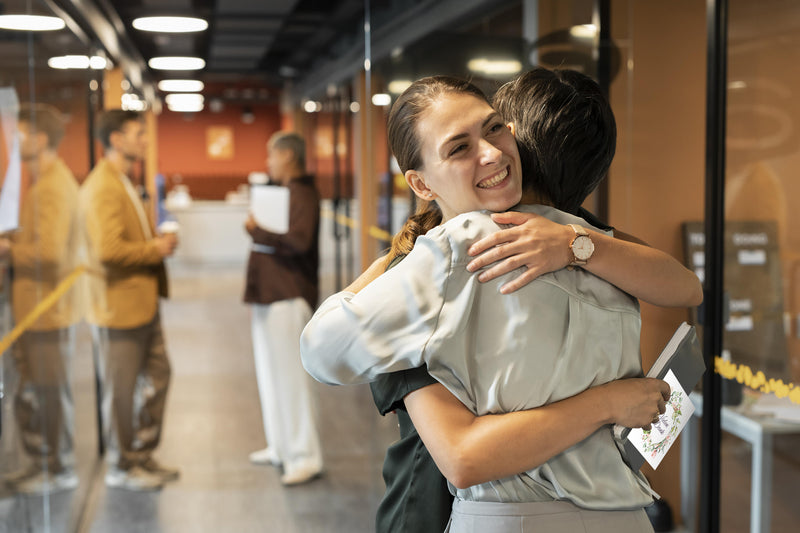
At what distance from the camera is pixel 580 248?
1141 mm

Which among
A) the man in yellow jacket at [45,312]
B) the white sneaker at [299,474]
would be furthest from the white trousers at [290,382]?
the man in yellow jacket at [45,312]

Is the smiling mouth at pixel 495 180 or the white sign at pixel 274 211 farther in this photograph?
the white sign at pixel 274 211

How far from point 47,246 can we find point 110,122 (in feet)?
5.41

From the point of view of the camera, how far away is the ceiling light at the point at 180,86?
1491 cm

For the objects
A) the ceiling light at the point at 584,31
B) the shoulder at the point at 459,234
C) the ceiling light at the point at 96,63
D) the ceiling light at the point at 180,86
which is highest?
the ceiling light at the point at 180,86

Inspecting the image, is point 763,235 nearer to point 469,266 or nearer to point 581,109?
point 581,109

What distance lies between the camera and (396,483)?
4.30ft

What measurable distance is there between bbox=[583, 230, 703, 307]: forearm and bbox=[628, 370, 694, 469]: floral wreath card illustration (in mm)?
126

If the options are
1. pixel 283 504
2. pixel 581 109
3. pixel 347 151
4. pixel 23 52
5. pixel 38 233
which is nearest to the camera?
pixel 581 109

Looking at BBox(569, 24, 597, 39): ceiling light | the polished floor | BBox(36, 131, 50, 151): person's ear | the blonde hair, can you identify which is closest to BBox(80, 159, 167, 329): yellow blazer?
the polished floor

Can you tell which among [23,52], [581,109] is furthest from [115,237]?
[581,109]

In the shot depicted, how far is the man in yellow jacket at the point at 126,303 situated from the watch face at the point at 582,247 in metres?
3.41

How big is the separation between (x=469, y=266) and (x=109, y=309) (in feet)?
11.8

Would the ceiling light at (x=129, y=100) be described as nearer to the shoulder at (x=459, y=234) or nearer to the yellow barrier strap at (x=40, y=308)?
the yellow barrier strap at (x=40, y=308)
